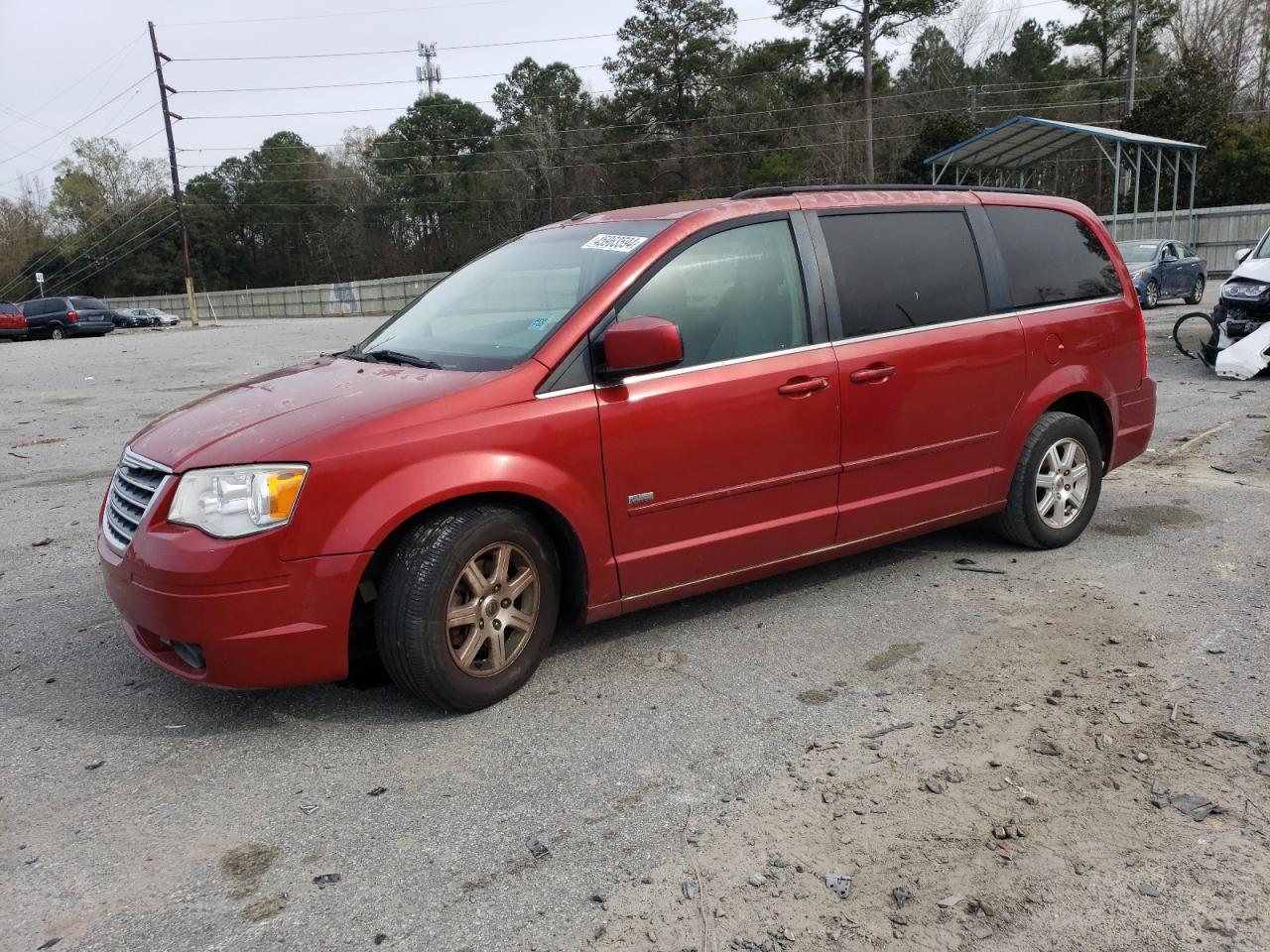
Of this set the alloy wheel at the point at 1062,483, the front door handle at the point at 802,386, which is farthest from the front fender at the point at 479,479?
the alloy wheel at the point at 1062,483

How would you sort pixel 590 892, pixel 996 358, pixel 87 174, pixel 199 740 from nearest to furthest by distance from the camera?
pixel 590 892
pixel 199 740
pixel 996 358
pixel 87 174

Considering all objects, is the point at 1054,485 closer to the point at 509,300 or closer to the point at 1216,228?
the point at 509,300

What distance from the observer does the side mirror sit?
3.65 metres

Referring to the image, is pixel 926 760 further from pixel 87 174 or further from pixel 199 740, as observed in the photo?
pixel 87 174

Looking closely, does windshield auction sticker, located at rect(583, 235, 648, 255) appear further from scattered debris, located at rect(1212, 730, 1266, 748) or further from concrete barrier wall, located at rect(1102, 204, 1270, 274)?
concrete barrier wall, located at rect(1102, 204, 1270, 274)

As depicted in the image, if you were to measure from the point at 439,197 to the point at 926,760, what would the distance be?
68504mm

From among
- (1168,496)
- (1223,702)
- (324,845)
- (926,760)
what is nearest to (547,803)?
(324,845)

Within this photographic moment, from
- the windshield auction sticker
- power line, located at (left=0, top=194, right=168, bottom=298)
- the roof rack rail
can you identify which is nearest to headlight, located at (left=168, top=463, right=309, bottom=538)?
the windshield auction sticker

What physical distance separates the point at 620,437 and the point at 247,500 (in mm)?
1339

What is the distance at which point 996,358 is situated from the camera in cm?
484

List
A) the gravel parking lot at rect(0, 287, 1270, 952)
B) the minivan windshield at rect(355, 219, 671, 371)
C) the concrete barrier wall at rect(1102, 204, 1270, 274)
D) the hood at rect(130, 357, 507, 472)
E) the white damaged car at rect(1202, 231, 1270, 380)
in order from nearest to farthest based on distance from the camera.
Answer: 1. the gravel parking lot at rect(0, 287, 1270, 952)
2. the hood at rect(130, 357, 507, 472)
3. the minivan windshield at rect(355, 219, 671, 371)
4. the white damaged car at rect(1202, 231, 1270, 380)
5. the concrete barrier wall at rect(1102, 204, 1270, 274)

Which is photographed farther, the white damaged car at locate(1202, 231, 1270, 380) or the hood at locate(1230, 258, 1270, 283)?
the hood at locate(1230, 258, 1270, 283)

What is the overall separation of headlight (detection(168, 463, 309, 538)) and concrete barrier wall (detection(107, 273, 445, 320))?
142ft

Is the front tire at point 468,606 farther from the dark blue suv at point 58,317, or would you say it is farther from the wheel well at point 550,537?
A: the dark blue suv at point 58,317
